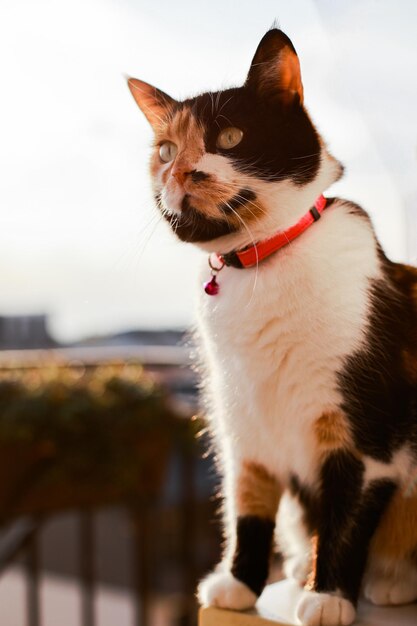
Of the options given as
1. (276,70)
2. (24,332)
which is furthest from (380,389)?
(24,332)

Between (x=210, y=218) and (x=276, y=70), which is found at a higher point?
(x=276, y=70)

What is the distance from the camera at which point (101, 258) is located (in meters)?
0.70

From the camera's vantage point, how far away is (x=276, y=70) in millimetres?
586

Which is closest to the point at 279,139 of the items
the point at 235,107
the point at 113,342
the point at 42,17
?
the point at 235,107

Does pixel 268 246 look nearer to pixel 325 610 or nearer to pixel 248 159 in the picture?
pixel 248 159

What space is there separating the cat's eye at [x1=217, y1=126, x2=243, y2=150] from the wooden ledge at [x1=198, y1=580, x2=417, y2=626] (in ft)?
1.33

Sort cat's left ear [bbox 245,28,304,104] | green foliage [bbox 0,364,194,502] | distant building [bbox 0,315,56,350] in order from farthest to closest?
distant building [bbox 0,315,56,350] → green foliage [bbox 0,364,194,502] → cat's left ear [bbox 245,28,304,104]

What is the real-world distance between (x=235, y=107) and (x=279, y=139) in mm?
46

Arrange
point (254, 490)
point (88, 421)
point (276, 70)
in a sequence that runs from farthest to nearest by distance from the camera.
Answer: point (88, 421), point (254, 490), point (276, 70)

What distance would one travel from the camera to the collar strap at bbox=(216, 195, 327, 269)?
623 mm

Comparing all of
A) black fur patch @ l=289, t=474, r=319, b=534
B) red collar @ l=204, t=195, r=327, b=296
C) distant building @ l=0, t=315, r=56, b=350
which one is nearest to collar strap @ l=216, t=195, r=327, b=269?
red collar @ l=204, t=195, r=327, b=296

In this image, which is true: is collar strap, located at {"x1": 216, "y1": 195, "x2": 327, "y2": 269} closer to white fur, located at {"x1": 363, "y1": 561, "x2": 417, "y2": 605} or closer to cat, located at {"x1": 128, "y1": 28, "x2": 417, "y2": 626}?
cat, located at {"x1": 128, "y1": 28, "x2": 417, "y2": 626}

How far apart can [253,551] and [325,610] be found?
0.11 meters

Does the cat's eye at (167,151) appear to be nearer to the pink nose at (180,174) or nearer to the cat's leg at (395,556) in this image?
the pink nose at (180,174)
